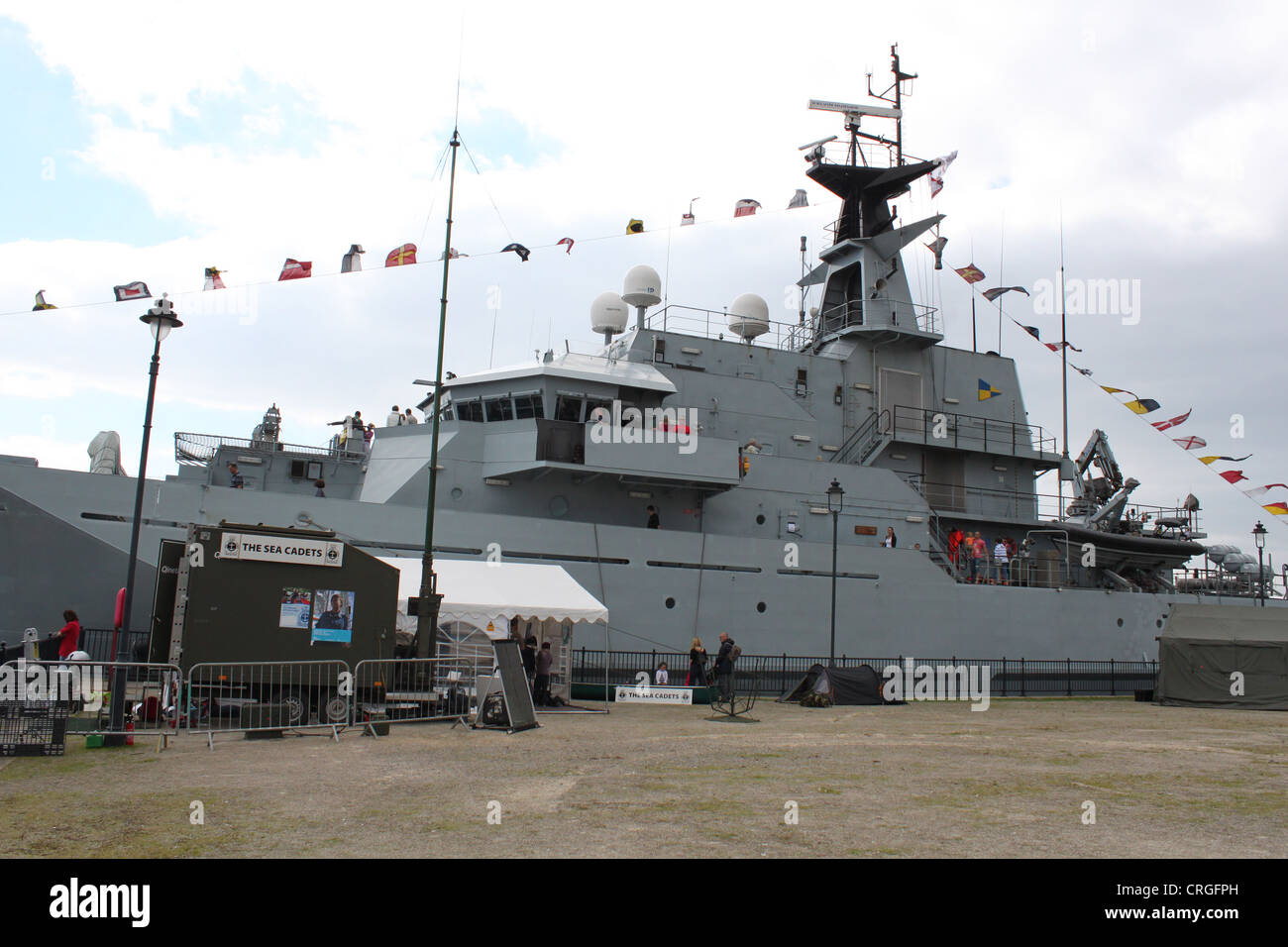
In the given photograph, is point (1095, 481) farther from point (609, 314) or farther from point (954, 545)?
point (609, 314)

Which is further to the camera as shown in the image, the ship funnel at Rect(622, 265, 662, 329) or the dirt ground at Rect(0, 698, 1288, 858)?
the ship funnel at Rect(622, 265, 662, 329)

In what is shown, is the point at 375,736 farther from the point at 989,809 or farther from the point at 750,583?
the point at 750,583

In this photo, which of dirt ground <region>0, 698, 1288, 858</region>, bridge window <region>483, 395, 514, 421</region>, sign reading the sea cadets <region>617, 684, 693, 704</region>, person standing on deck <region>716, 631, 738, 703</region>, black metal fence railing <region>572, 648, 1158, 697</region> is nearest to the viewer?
dirt ground <region>0, 698, 1288, 858</region>

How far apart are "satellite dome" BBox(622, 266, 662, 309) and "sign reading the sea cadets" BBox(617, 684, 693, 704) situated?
8784 mm

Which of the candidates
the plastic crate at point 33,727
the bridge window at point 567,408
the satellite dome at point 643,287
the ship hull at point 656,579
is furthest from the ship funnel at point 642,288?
the plastic crate at point 33,727

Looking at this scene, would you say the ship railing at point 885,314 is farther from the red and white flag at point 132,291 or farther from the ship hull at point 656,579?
the red and white flag at point 132,291

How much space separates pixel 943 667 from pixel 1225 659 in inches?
201

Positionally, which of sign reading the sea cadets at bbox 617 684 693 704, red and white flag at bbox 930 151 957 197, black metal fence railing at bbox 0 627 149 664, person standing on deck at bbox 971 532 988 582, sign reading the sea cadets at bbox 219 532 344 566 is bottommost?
sign reading the sea cadets at bbox 617 684 693 704

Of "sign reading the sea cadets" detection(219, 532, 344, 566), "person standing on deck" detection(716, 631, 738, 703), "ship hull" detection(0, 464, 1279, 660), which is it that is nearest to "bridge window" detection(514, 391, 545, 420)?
"ship hull" detection(0, 464, 1279, 660)

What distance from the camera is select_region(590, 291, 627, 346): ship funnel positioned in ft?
68.2

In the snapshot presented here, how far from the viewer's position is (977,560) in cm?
2167

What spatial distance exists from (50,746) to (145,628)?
6.70 m

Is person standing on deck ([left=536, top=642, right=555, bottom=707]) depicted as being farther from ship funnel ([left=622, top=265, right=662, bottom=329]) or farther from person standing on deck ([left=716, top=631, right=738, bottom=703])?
ship funnel ([left=622, top=265, right=662, bottom=329])

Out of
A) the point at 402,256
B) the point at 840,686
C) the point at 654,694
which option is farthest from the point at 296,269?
the point at 840,686
